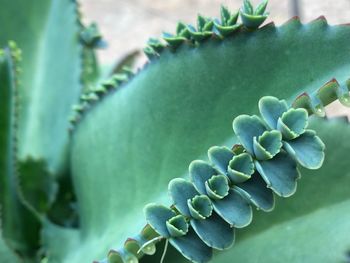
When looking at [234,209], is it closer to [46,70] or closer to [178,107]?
[178,107]

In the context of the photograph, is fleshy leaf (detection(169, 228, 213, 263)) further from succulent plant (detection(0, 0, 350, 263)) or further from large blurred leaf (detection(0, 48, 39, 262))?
large blurred leaf (detection(0, 48, 39, 262))

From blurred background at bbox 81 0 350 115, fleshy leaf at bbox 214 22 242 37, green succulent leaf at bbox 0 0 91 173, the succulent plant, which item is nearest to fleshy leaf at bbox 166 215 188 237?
the succulent plant

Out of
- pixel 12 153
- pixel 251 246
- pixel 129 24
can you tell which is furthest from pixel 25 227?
pixel 129 24

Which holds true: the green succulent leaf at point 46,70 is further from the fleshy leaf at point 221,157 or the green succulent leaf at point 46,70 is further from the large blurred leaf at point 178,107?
the fleshy leaf at point 221,157

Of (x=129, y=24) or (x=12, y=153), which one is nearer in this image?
(x=12, y=153)

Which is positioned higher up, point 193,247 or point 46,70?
point 46,70

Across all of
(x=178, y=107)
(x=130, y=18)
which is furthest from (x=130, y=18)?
(x=178, y=107)

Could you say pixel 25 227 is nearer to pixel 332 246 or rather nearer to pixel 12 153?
pixel 12 153

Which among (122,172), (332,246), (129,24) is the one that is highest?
(129,24)
